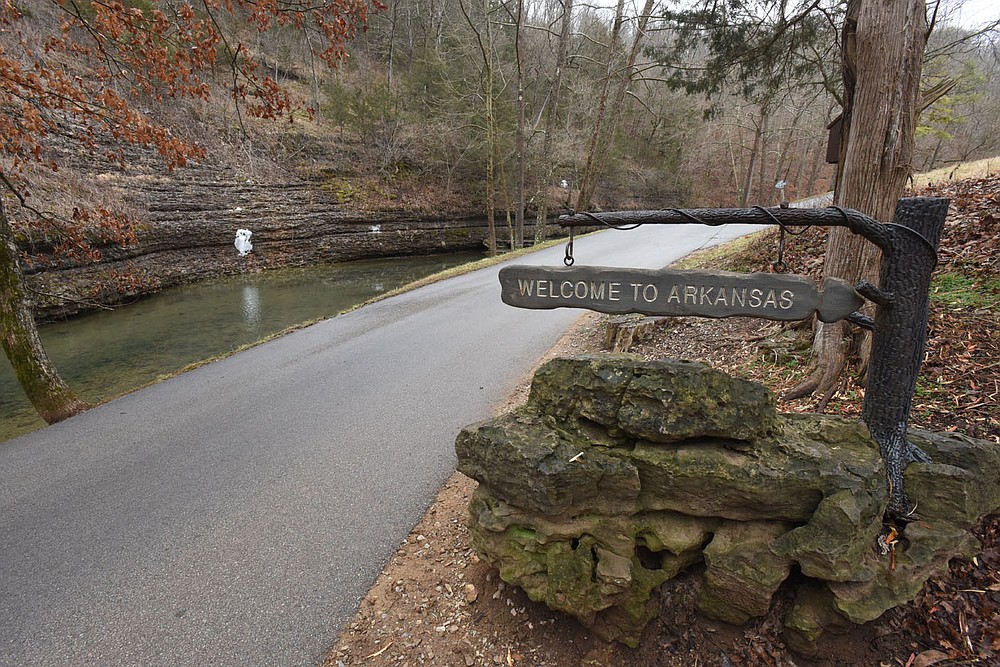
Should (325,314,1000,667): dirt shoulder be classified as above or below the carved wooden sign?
below

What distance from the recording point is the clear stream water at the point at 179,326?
853 centimetres

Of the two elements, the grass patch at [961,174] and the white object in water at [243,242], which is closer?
the grass patch at [961,174]

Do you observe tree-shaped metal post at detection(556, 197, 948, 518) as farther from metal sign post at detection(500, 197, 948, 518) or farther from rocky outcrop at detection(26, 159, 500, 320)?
rocky outcrop at detection(26, 159, 500, 320)

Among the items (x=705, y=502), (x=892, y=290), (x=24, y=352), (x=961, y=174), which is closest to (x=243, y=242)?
(x=24, y=352)

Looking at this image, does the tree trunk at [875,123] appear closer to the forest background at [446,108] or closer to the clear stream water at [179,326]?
the forest background at [446,108]

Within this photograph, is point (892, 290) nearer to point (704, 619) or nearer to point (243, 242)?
point (704, 619)

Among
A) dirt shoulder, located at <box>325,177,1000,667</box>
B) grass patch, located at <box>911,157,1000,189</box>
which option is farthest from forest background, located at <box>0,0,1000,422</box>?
grass patch, located at <box>911,157,1000,189</box>

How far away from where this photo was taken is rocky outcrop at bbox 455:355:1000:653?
2391 mm

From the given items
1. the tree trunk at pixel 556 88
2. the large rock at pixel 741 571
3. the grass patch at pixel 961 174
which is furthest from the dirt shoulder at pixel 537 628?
the tree trunk at pixel 556 88

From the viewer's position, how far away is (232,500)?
4102 mm

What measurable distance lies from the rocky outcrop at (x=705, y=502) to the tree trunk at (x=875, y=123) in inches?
70.5

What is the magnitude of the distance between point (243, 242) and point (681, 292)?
21.0 meters

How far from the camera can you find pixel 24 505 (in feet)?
13.8

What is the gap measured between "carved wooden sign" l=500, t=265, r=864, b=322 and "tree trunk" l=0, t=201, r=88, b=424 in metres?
7.06
